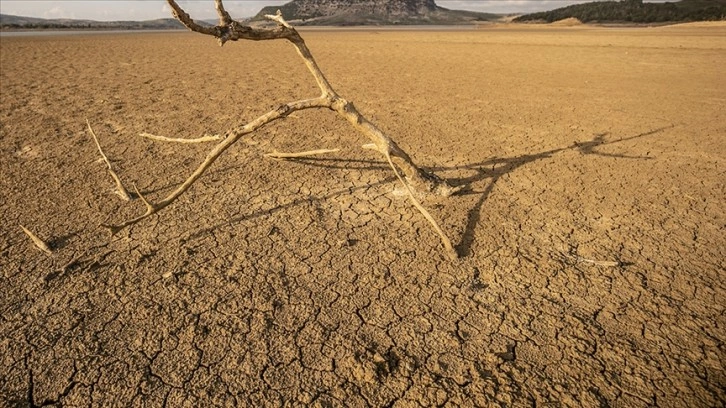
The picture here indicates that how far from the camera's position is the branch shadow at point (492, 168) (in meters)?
2.81

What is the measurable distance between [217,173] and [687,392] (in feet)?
12.6

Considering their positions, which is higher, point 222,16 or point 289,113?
point 222,16

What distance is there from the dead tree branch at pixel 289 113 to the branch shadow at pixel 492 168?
0.23 meters

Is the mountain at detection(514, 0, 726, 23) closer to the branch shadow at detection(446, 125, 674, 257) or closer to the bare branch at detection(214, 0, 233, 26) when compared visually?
the branch shadow at detection(446, 125, 674, 257)

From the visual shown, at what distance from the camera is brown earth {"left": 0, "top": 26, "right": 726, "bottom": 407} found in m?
1.71

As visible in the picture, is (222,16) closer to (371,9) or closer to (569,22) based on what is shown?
(569,22)

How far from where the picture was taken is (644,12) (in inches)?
2000

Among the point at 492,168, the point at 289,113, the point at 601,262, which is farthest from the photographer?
the point at 492,168

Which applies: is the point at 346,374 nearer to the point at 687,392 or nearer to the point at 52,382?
the point at 52,382

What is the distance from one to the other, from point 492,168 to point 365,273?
2262 millimetres

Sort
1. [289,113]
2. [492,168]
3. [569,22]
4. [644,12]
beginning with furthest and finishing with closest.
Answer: [569,22] → [644,12] → [492,168] → [289,113]

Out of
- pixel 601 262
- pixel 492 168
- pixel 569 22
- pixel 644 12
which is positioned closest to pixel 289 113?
pixel 601 262

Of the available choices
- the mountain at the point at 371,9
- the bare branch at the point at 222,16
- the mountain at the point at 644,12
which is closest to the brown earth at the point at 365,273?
the bare branch at the point at 222,16

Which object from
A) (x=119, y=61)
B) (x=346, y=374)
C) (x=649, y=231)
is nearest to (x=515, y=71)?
(x=649, y=231)
